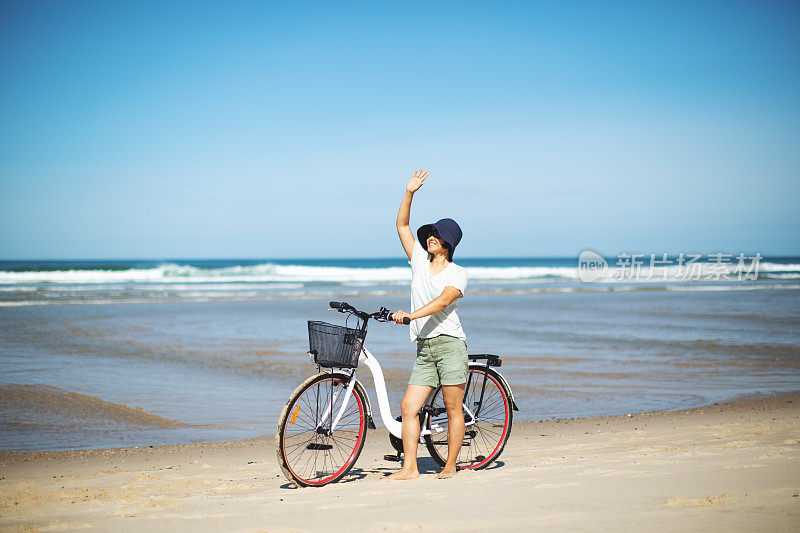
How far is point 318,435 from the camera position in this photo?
16.3ft

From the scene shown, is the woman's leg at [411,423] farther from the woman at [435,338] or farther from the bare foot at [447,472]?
the bare foot at [447,472]

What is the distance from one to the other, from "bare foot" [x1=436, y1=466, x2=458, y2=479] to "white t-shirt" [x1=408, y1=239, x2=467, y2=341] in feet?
3.46


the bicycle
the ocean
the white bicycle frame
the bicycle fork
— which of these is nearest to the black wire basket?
the bicycle

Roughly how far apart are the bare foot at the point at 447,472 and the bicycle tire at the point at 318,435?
26.0 inches

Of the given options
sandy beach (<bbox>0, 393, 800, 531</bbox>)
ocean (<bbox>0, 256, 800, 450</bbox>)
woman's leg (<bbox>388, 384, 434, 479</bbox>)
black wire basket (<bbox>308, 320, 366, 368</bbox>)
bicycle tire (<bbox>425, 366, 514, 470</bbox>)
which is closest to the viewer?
sandy beach (<bbox>0, 393, 800, 531</bbox>)

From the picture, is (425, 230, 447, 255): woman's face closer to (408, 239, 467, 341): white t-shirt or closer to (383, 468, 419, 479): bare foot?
(408, 239, 467, 341): white t-shirt

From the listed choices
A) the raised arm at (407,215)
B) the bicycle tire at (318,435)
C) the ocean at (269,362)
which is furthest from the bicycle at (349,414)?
the ocean at (269,362)

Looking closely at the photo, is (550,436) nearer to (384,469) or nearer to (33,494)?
(384,469)

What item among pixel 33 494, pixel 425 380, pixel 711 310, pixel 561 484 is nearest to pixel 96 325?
pixel 33 494

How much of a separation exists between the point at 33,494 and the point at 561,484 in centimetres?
389

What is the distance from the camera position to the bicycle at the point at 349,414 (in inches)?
185

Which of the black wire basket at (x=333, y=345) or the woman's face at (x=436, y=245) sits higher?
the woman's face at (x=436, y=245)

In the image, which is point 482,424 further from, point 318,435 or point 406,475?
point 318,435

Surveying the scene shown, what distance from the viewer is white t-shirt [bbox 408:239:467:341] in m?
4.82
